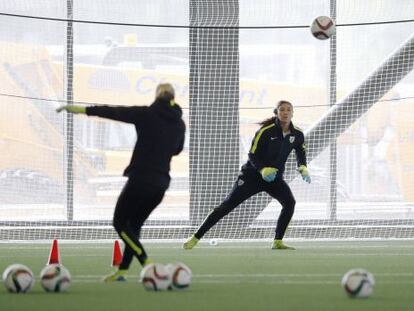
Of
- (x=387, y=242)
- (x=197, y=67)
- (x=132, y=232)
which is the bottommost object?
(x=387, y=242)

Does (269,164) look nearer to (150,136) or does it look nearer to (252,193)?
(252,193)

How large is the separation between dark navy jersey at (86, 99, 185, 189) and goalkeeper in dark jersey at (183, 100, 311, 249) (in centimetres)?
423

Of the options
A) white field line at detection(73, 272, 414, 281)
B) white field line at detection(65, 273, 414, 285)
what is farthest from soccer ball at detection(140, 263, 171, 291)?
white field line at detection(73, 272, 414, 281)

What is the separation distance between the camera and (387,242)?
52.5ft

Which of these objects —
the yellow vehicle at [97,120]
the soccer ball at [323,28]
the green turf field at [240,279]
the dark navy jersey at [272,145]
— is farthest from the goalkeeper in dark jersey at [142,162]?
the yellow vehicle at [97,120]

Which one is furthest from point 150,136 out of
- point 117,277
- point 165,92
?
point 117,277

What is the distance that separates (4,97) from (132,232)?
8860mm

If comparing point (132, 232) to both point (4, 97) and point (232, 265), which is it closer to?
point (232, 265)

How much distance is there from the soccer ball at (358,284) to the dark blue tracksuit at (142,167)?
73.3 inches

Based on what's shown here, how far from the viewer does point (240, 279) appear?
973cm

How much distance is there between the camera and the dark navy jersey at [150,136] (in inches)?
355

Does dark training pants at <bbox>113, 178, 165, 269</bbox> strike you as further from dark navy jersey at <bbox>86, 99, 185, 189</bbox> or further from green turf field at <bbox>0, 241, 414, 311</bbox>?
green turf field at <bbox>0, 241, 414, 311</bbox>

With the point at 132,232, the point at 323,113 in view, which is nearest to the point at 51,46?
the point at 323,113

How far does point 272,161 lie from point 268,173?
292 mm
